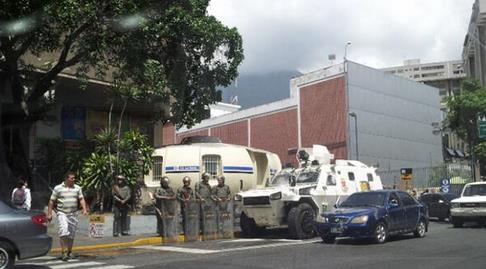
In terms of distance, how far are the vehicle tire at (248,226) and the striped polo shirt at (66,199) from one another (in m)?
6.88

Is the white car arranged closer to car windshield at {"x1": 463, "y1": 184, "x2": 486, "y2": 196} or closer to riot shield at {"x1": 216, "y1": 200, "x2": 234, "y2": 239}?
car windshield at {"x1": 463, "y1": 184, "x2": 486, "y2": 196}

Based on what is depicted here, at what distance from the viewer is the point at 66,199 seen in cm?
1341

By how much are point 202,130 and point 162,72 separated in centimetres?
6322

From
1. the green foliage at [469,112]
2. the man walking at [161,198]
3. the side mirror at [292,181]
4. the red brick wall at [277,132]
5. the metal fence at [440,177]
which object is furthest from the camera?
the red brick wall at [277,132]

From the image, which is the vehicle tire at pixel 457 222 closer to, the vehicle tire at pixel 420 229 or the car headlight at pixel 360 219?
the vehicle tire at pixel 420 229

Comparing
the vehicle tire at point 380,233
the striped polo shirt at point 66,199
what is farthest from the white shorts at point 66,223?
the vehicle tire at point 380,233

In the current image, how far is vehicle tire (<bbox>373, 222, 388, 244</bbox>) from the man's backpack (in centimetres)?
1073

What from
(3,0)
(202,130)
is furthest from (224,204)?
(202,130)

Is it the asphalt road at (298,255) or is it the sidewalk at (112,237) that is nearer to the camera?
the asphalt road at (298,255)

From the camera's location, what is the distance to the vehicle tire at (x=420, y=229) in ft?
58.2

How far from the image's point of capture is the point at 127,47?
20.3 metres

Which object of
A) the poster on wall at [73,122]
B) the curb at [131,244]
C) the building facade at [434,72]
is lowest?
the curb at [131,244]

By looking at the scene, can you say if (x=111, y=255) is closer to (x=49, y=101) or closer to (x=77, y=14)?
(x=77, y=14)

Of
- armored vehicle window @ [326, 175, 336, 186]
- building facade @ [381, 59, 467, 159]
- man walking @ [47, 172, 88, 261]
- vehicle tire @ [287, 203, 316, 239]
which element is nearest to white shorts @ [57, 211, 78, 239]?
man walking @ [47, 172, 88, 261]
